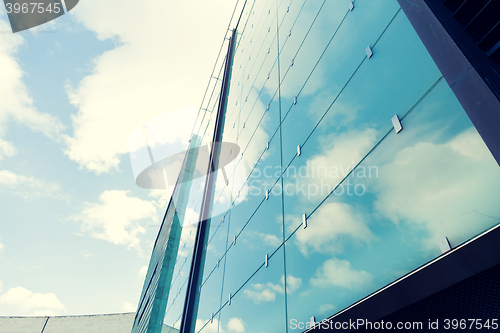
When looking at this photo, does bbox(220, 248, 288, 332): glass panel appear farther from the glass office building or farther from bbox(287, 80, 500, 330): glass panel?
bbox(287, 80, 500, 330): glass panel

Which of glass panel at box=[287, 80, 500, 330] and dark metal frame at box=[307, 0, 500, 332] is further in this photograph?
glass panel at box=[287, 80, 500, 330]

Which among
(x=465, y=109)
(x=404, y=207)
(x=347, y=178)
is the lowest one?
(x=404, y=207)

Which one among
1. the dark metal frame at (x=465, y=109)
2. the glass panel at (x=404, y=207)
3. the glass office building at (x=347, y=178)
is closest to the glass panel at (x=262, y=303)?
the glass office building at (x=347, y=178)

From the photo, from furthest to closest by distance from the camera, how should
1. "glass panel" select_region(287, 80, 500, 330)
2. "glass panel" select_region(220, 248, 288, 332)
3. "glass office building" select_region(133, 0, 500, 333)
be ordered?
"glass panel" select_region(220, 248, 288, 332), "glass office building" select_region(133, 0, 500, 333), "glass panel" select_region(287, 80, 500, 330)

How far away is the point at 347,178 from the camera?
16.0 ft

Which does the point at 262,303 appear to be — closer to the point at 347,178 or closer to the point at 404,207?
the point at 347,178

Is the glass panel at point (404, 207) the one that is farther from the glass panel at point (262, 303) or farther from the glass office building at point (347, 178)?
the glass panel at point (262, 303)

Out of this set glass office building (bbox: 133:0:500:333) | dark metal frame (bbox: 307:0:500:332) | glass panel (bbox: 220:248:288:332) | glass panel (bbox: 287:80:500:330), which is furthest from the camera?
glass panel (bbox: 220:248:288:332)

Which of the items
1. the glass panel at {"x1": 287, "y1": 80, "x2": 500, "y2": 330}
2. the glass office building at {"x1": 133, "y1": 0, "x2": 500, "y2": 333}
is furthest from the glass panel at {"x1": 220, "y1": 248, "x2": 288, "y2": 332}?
the glass panel at {"x1": 287, "y1": 80, "x2": 500, "y2": 330}

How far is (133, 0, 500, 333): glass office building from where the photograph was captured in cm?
332

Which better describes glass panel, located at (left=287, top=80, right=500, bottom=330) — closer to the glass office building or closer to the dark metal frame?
the glass office building

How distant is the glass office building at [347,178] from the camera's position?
131 inches

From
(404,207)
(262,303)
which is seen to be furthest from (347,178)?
(262,303)

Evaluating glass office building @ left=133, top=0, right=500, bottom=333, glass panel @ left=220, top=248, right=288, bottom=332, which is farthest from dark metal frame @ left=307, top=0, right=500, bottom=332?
glass panel @ left=220, top=248, right=288, bottom=332
